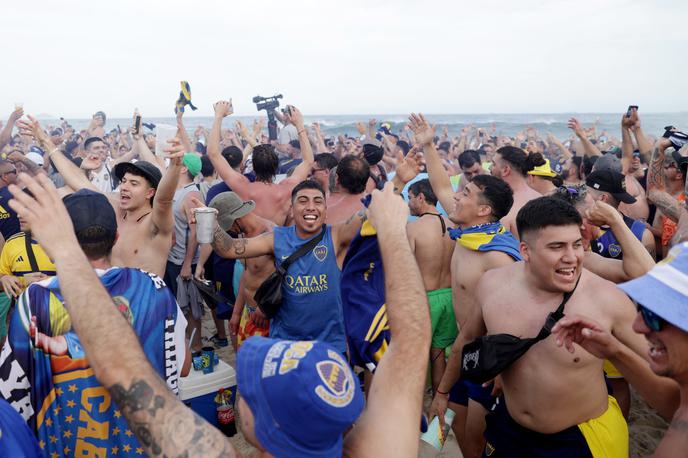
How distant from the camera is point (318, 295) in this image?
3793 millimetres

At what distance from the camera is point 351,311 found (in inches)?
149

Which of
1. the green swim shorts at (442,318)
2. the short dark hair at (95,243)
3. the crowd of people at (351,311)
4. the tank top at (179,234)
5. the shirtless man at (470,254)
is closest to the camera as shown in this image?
the crowd of people at (351,311)

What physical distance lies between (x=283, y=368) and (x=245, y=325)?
3267 millimetres

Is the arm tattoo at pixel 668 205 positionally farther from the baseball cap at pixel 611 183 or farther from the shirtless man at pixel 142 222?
the shirtless man at pixel 142 222

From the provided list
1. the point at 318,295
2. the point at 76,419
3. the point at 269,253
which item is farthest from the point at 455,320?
the point at 76,419

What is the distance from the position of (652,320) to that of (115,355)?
1.55m

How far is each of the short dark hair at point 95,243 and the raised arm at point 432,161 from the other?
2758mm

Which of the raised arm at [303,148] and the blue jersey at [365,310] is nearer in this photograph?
the blue jersey at [365,310]

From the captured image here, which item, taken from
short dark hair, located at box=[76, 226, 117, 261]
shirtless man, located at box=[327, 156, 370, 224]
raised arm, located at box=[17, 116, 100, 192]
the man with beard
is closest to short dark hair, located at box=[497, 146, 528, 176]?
shirtless man, located at box=[327, 156, 370, 224]

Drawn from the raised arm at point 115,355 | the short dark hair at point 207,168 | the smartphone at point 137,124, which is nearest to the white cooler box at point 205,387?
the raised arm at point 115,355

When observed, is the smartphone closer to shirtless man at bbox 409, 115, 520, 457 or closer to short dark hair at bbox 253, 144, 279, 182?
short dark hair at bbox 253, 144, 279, 182

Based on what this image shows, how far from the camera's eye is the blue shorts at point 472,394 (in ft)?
10.5

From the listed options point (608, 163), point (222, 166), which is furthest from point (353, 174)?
point (608, 163)

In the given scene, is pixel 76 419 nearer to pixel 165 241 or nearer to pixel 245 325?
pixel 165 241
